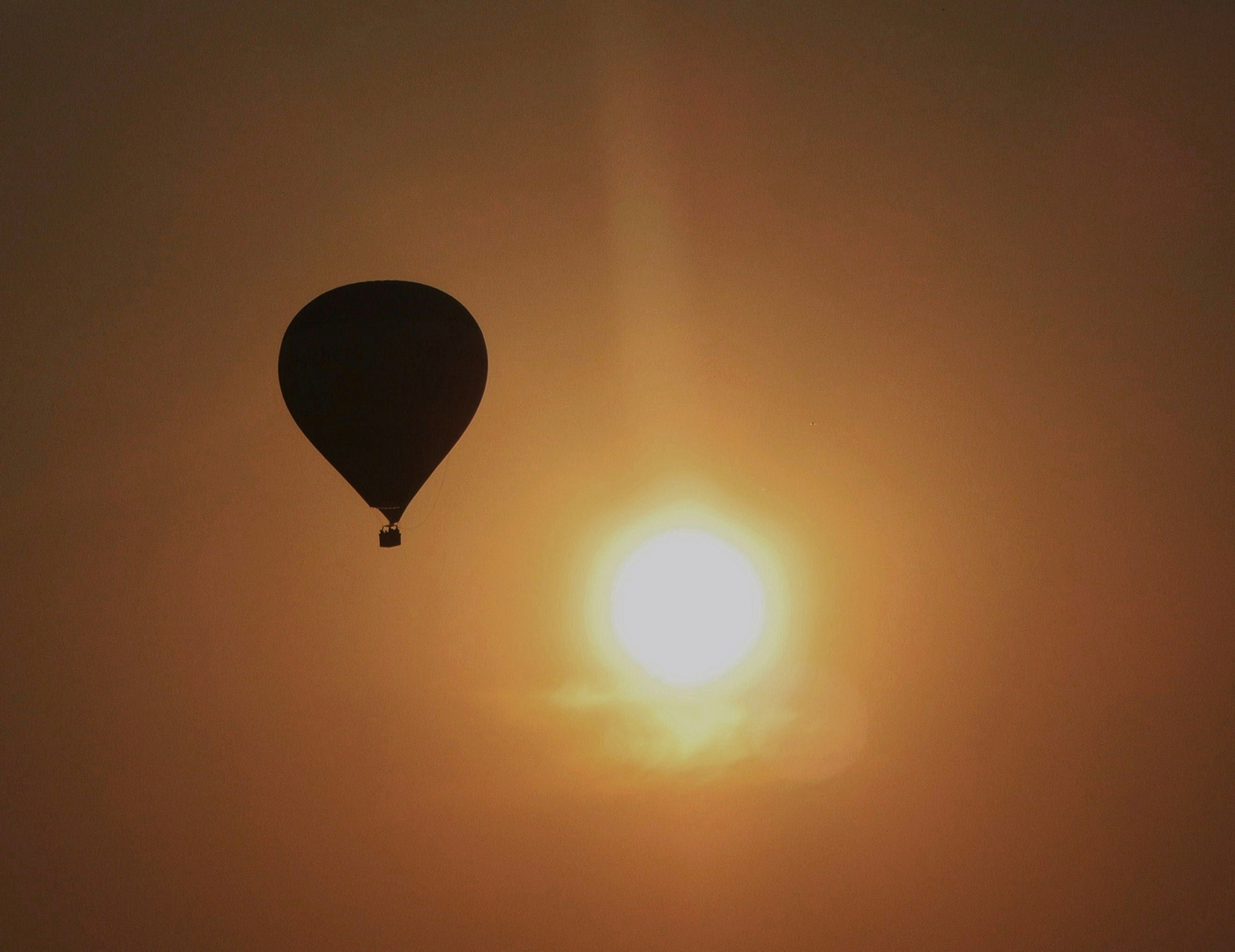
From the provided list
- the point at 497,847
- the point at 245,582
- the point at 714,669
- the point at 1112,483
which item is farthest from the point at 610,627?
the point at 1112,483

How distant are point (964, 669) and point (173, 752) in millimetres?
2448

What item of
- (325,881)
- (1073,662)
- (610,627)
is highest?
(610,627)

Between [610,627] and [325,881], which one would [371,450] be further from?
[325,881]

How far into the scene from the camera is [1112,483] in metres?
2.98

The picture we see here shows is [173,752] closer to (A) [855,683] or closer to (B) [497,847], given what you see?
(B) [497,847]

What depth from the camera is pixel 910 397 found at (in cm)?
297

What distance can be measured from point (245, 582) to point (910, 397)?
212 centimetres

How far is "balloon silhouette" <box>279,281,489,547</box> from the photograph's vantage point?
191cm

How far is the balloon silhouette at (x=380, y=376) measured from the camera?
6.26 feet

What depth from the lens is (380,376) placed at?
6.25ft

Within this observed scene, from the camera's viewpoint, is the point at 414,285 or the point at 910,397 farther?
the point at 910,397

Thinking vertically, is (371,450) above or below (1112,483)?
above

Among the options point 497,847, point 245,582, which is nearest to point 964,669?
point 497,847

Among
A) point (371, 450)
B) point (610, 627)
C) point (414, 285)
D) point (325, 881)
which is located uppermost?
point (414, 285)
